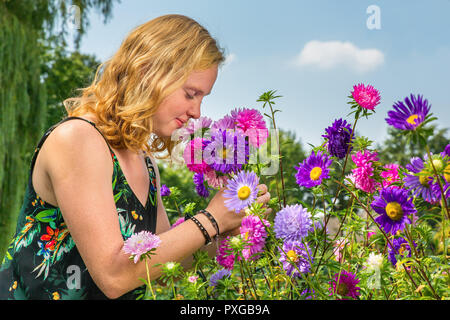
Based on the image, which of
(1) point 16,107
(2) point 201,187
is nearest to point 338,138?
(2) point 201,187

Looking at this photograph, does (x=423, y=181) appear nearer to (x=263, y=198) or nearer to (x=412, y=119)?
(x=412, y=119)

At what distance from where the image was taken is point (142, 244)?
0.75 m

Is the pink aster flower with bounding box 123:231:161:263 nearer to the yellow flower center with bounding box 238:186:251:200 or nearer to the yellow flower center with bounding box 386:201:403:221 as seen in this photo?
the yellow flower center with bounding box 238:186:251:200

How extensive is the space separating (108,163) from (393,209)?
24.4 inches

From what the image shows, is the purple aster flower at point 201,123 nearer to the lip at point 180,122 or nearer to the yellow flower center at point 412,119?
the lip at point 180,122

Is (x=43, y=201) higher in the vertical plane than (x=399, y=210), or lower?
lower

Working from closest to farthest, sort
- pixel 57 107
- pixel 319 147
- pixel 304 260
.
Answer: pixel 304 260 → pixel 319 147 → pixel 57 107

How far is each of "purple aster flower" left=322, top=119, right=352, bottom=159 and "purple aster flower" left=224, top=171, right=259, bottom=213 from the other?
282 millimetres

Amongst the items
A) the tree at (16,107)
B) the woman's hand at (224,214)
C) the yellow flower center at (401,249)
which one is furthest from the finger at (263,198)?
the tree at (16,107)

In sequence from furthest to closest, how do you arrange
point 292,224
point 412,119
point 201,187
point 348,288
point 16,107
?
point 16,107 → point 201,187 → point 348,288 → point 292,224 → point 412,119
